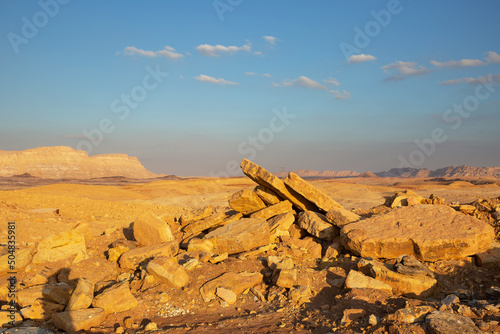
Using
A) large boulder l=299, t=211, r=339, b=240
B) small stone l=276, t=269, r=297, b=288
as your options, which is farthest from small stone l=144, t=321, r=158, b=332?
large boulder l=299, t=211, r=339, b=240

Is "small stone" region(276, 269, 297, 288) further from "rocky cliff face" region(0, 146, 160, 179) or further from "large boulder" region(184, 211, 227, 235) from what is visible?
"rocky cliff face" region(0, 146, 160, 179)

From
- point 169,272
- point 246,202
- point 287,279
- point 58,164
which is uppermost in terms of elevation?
point 58,164

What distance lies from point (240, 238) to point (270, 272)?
1.41 m

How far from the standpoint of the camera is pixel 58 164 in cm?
9019

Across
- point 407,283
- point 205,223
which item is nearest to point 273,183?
point 205,223

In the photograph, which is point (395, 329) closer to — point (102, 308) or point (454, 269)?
point (454, 269)

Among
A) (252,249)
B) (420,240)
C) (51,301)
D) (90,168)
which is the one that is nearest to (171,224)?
(252,249)

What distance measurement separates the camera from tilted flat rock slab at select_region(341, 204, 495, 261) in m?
6.96

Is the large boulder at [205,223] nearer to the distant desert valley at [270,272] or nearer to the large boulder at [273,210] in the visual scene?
the distant desert valley at [270,272]

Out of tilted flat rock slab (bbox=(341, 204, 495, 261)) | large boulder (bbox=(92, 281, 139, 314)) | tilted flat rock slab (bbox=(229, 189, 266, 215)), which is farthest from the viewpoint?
tilted flat rock slab (bbox=(229, 189, 266, 215))

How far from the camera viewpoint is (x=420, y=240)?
22.9ft

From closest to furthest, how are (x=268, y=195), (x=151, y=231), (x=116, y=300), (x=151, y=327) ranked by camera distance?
(x=151, y=327) < (x=116, y=300) < (x=151, y=231) < (x=268, y=195)

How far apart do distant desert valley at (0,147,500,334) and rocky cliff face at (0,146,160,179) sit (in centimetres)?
8878

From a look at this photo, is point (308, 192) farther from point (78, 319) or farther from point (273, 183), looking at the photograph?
point (78, 319)
